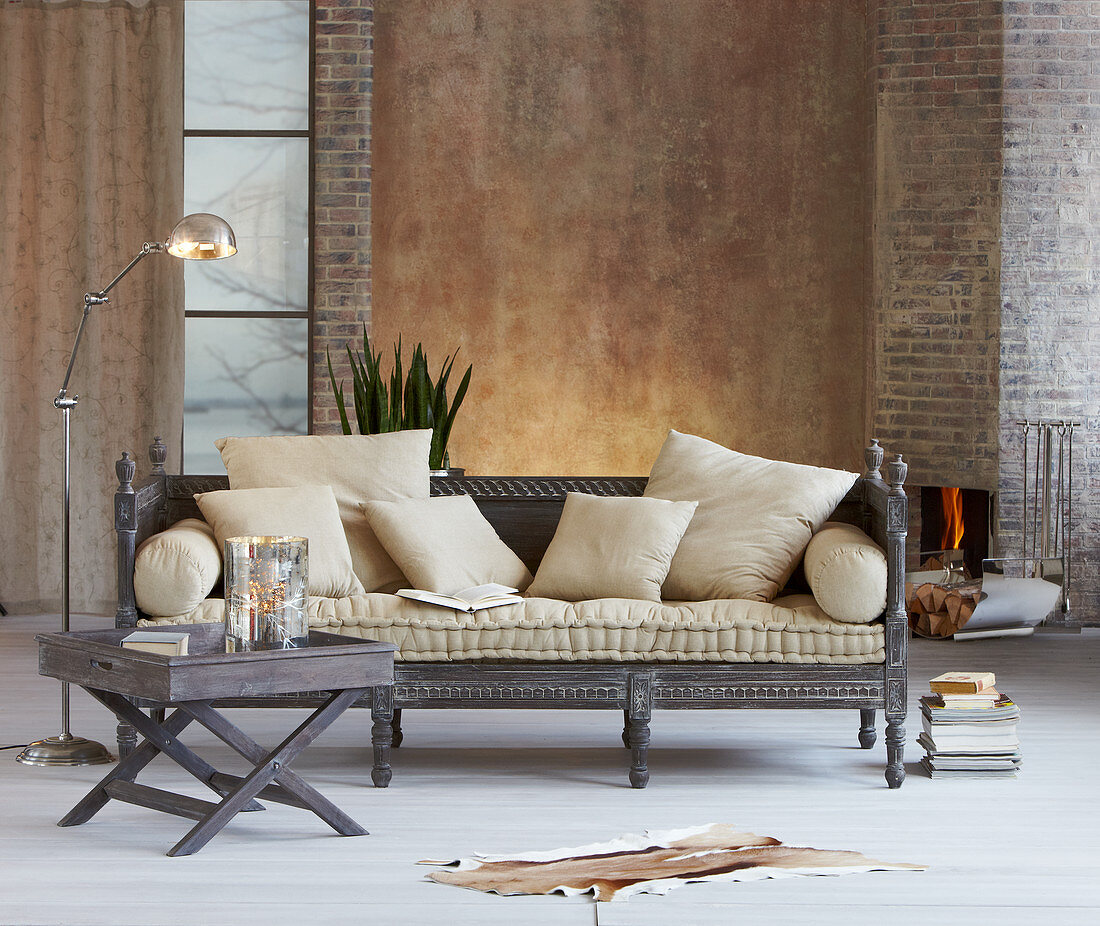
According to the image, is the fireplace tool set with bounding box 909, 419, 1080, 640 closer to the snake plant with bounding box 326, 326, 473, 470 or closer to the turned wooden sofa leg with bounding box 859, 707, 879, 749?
the turned wooden sofa leg with bounding box 859, 707, 879, 749

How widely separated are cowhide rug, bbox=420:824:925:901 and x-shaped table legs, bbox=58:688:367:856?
1.19 feet

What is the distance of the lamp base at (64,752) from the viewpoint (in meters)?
3.70

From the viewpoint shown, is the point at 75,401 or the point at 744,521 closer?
the point at 744,521

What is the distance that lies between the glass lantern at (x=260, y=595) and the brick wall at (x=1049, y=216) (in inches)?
169

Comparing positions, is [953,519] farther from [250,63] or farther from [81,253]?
[81,253]

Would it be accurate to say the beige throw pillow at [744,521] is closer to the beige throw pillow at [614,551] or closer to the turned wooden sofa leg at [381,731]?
the beige throw pillow at [614,551]

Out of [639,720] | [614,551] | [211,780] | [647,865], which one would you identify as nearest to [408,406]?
[614,551]

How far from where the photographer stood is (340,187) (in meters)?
6.44

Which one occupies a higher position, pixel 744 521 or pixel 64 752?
pixel 744 521

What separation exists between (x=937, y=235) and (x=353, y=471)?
368cm

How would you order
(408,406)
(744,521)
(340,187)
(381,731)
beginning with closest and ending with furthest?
1. (381,731)
2. (744,521)
3. (408,406)
4. (340,187)

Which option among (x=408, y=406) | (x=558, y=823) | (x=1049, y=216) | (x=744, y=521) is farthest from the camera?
(x=1049, y=216)

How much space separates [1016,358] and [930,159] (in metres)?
1.08

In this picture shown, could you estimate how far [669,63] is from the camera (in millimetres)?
7086
